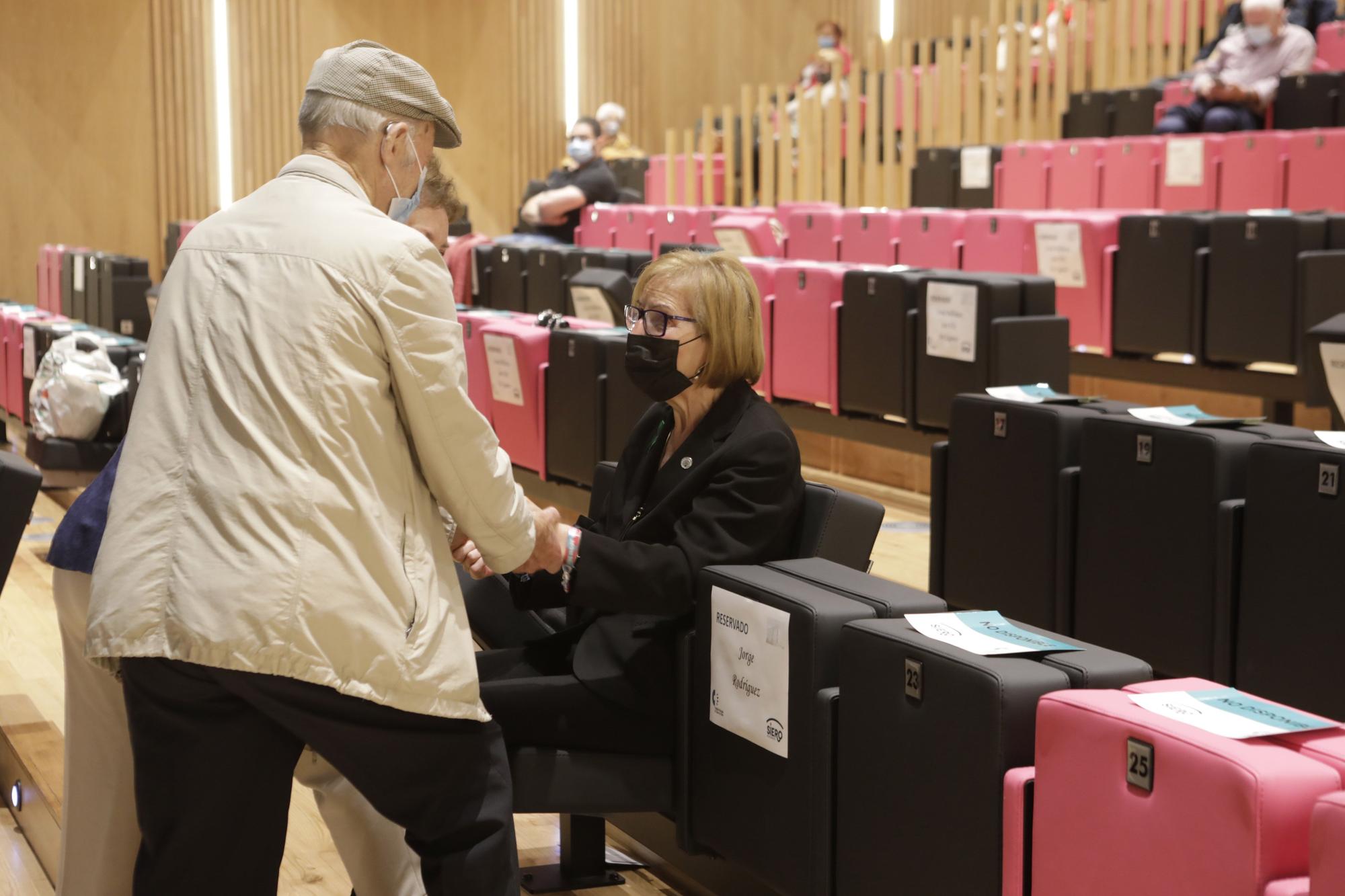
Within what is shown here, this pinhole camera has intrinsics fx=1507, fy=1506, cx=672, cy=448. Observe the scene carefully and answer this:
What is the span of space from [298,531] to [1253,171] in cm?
594

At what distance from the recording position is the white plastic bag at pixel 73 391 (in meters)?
4.55

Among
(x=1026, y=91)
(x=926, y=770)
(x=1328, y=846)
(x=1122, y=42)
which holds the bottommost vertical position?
(x=926, y=770)

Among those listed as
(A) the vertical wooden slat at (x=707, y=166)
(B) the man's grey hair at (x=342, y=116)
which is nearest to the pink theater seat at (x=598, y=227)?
(A) the vertical wooden slat at (x=707, y=166)

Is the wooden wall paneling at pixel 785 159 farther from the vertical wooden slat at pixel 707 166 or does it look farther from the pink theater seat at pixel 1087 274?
Answer: the pink theater seat at pixel 1087 274

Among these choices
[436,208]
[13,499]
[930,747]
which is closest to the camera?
[930,747]

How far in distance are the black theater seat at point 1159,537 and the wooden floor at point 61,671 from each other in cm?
96

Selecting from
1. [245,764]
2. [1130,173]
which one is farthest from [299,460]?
[1130,173]

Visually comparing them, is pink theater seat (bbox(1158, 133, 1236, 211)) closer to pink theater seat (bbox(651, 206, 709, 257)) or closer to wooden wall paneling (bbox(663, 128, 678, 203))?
pink theater seat (bbox(651, 206, 709, 257))

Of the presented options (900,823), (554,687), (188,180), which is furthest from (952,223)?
(188,180)

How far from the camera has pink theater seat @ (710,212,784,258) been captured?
274 inches

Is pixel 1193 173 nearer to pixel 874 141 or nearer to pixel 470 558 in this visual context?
pixel 874 141

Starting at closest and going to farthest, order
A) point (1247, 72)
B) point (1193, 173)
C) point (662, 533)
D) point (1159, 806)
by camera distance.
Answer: point (1159, 806), point (662, 533), point (1193, 173), point (1247, 72)

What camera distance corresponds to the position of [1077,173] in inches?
293

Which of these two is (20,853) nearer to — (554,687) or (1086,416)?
(554,687)
